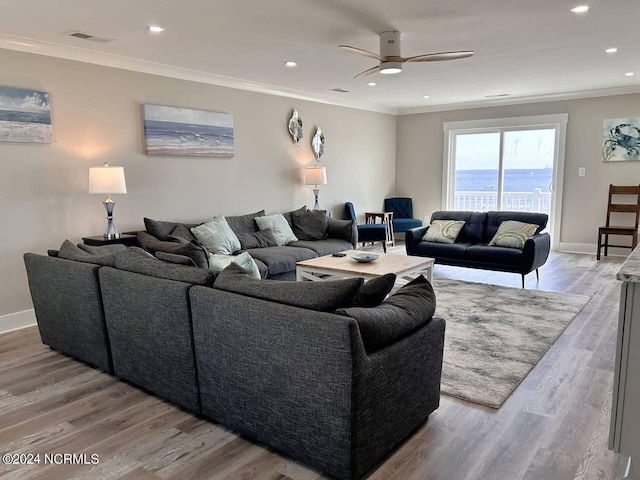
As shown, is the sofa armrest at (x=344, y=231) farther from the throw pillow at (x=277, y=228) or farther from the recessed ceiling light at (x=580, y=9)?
the recessed ceiling light at (x=580, y=9)

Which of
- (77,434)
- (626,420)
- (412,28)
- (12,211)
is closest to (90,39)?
(12,211)

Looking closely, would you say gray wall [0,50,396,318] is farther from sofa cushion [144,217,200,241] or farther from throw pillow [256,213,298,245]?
throw pillow [256,213,298,245]

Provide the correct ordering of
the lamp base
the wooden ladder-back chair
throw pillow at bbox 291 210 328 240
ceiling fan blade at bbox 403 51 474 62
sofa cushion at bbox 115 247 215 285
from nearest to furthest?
1. sofa cushion at bbox 115 247 215 285
2. ceiling fan blade at bbox 403 51 474 62
3. the lamp base
4. throw pillow at bbox 291 210 328 240
5. the wooden ladder-back chair

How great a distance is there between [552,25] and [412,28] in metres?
1.11

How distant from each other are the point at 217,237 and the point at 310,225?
1.55m

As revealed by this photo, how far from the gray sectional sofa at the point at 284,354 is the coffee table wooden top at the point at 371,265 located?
1623 millimetres

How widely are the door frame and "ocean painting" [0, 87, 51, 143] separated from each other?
21.3 feet

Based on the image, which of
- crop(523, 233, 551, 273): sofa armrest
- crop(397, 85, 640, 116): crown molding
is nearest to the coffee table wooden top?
crop(523, 233, 551, 273): sofa armrest

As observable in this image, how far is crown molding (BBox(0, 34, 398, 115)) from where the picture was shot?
3895 millimetres

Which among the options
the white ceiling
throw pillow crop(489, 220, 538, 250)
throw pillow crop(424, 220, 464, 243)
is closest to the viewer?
the white ceiling

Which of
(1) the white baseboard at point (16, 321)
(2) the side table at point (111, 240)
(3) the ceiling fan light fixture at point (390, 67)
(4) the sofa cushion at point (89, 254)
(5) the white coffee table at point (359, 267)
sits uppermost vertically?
(3) the ceiling fan light fixture at point (390, 67)

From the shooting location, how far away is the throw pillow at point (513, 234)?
531 cm

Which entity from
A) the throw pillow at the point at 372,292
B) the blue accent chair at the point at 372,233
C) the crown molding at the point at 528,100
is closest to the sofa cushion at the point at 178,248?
the throw pillow at the point at 372,292

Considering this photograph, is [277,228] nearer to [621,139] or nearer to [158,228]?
[158,228]
